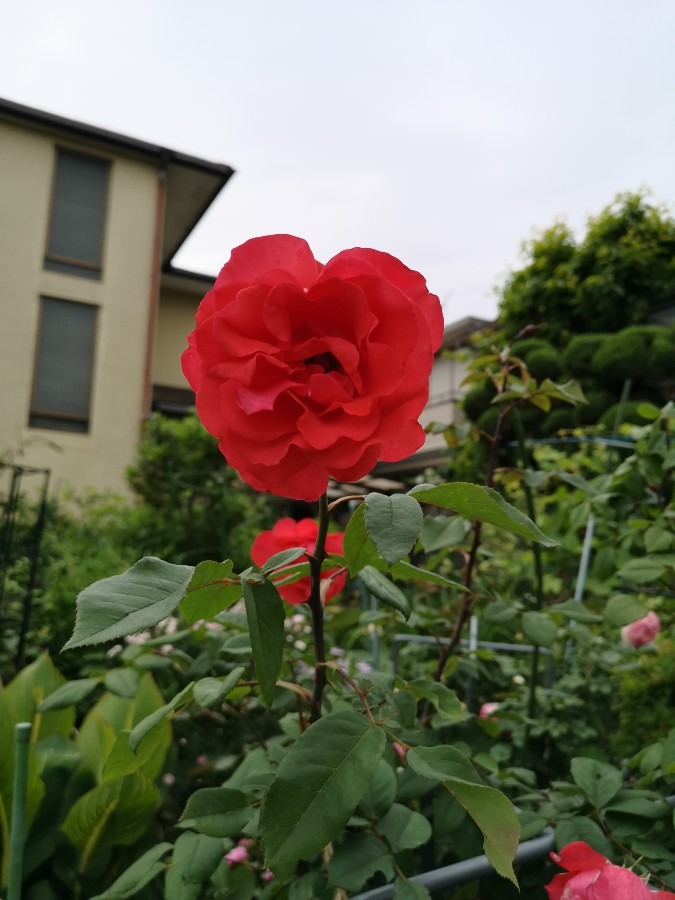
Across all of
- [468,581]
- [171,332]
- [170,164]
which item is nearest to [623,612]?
[468,581]

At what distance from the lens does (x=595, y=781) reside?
79 centimetres

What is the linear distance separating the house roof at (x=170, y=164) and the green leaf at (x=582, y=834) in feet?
31.7

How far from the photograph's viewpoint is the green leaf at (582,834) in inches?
28.9

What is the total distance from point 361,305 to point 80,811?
95 cm

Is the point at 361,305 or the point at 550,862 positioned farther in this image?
the point at 550,862

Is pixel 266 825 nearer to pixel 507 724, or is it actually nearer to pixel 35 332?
pixel 507 724

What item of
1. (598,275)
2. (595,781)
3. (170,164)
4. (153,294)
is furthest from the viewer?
(170,164)

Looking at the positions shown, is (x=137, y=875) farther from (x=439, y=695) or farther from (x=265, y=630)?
(x=265, y=630)

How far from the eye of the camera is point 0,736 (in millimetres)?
1033

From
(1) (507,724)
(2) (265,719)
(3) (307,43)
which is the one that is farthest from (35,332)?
(1) (507,724)

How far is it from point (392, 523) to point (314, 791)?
19 centimetres

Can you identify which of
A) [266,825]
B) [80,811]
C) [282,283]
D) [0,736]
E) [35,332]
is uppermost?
[35,332]

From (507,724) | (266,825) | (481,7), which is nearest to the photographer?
(266,825)

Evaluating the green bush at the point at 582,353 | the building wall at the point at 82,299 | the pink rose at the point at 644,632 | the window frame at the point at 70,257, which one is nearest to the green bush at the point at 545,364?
the green bush at the point at 582,353
